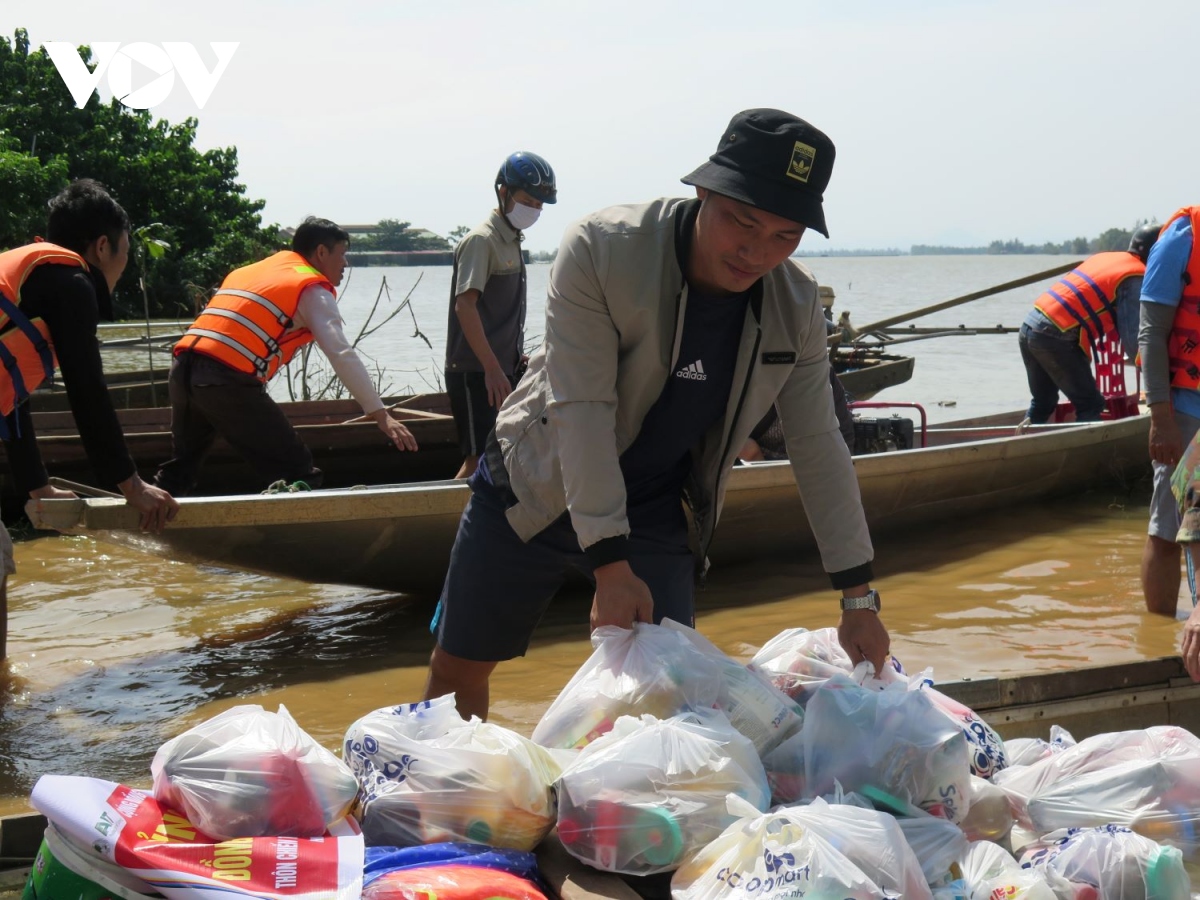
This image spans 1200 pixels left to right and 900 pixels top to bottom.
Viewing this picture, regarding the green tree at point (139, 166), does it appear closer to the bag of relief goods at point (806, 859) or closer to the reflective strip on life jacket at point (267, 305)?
the reflective strip on life jacket at point (267, 305)

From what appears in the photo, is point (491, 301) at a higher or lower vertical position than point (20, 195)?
lower

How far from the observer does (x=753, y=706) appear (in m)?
2.34

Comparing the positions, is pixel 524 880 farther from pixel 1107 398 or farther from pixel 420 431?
pixel 1107 398

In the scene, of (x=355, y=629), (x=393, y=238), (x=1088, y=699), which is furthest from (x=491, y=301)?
(x=393, y=238)

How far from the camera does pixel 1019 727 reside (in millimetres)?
3008

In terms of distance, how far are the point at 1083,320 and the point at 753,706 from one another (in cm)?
587

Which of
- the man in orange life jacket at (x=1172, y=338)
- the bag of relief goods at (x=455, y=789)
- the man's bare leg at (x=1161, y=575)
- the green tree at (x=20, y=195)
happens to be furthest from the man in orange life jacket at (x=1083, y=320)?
the green tree at (x=20, y=195)

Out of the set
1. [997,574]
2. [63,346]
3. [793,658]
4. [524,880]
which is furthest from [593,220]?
[997,574]

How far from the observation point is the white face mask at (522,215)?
585 cm

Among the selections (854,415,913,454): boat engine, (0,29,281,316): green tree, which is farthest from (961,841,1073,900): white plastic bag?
(0,29,281,316): green tree

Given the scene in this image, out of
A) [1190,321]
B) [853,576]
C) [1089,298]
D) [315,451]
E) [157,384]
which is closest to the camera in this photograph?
[853,576]

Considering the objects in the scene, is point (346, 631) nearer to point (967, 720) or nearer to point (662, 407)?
point (662, 407)

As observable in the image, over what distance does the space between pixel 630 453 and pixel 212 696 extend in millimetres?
2818

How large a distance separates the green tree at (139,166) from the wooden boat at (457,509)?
24217mm
